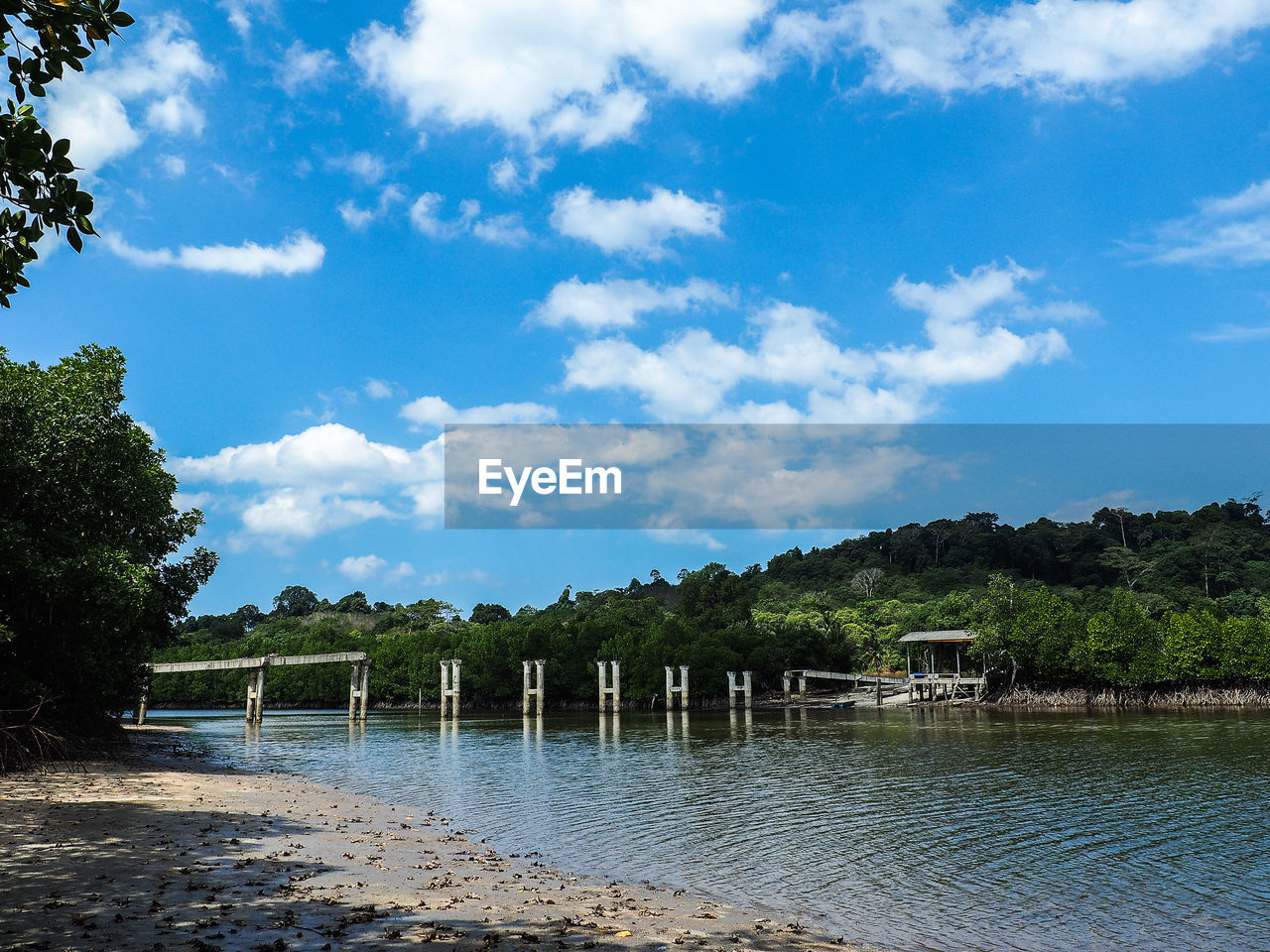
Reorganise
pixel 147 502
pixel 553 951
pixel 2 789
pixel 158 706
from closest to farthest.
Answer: pixel 553 951 < pixel 2 789 < pixel 147 502 < pixel 158 706

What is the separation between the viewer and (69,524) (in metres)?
23.7

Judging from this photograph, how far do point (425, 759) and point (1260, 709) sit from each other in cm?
5765

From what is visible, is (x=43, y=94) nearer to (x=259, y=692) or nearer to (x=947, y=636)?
(x=259, y=692)

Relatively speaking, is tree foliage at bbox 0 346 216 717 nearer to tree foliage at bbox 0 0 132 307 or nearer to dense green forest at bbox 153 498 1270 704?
tree foliage at bbox 0 0 132 307

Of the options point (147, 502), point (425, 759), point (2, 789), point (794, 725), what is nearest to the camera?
point (2, 789)

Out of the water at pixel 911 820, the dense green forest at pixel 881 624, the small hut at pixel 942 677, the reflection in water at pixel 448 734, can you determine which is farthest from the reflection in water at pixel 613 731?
the small hut at pixel 942 677

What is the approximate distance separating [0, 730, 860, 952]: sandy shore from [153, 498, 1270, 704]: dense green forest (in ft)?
123

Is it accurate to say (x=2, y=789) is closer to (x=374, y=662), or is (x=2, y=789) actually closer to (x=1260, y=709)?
(x=1260, y=709)

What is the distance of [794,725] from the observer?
5338 centimetres

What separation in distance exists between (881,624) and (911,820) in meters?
87.2

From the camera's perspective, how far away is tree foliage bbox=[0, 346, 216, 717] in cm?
2098

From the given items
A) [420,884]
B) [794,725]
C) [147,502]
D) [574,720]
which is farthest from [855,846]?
[574,720]

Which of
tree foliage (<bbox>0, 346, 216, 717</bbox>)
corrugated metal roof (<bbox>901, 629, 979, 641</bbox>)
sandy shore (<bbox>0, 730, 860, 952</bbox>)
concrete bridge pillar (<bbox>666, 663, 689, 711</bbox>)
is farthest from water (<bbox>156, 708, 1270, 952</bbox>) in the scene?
concrete bridge pillar (<bbox>666, 663, 689, 711</bbox>)

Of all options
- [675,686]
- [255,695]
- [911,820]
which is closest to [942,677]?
[675,686]
